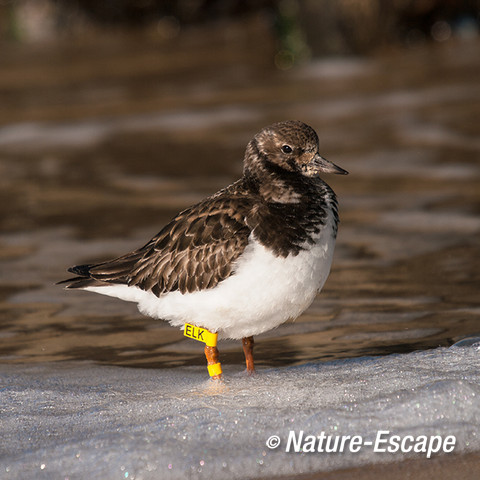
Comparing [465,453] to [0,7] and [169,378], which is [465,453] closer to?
[169,378]

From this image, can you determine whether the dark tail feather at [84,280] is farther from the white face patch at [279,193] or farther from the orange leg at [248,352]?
the white face patch at [279,193]

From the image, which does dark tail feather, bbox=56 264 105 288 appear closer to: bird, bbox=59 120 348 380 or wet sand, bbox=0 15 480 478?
bird, bbox=59 120 348 380

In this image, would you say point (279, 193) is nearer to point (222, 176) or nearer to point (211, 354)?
point (211, 354)

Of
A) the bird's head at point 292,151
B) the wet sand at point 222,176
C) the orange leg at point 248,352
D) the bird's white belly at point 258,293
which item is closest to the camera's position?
the bird's white belly at point 258,293

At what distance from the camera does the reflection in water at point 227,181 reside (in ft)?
23.7

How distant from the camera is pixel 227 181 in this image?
11.6 meters

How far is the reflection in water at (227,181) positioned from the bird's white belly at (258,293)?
947mm

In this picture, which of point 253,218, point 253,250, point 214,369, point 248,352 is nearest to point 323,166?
point 253,218

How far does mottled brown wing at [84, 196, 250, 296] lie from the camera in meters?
5.71

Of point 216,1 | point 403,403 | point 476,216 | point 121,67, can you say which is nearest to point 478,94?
point 476,216

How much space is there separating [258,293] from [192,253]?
1.86 ft

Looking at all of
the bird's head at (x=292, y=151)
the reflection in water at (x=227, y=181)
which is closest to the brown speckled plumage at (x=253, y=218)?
the bird's head at (x=292, y=151)

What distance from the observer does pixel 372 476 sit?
16.1ft

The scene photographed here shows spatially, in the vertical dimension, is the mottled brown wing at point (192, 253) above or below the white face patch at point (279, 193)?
below
